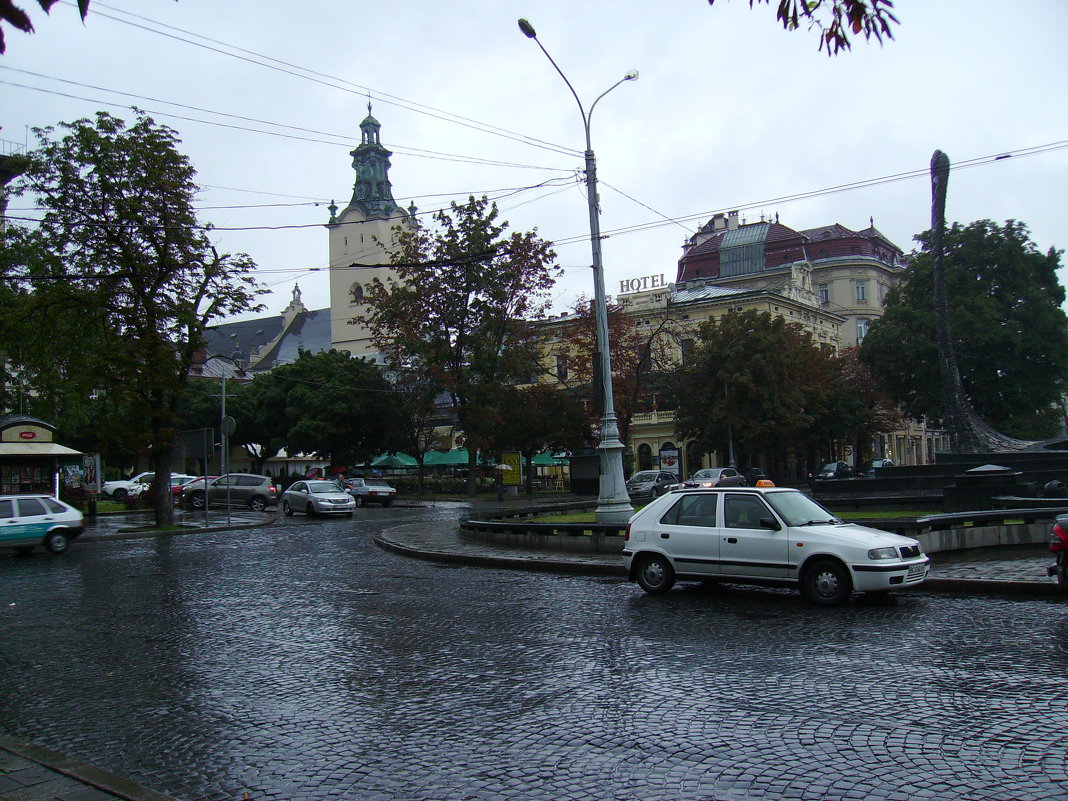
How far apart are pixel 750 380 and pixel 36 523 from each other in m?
38.4

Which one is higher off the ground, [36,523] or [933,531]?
[36,523]

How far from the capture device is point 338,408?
60969 mm

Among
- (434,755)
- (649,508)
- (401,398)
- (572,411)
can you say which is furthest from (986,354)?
(434,755)

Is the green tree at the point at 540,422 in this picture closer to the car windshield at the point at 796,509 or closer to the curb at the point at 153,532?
the curb at the point at 153,532

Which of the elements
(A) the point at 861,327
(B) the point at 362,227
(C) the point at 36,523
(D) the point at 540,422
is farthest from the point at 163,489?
(B) the point at 362,227

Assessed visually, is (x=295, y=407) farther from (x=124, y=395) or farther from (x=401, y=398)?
(x=124, y=395)

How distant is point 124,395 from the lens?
27.1m

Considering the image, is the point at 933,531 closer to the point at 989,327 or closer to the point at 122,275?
the point at 122,275

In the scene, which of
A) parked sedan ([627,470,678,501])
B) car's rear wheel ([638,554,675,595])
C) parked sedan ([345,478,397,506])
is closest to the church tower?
parked sedan ([345,478,397,506])

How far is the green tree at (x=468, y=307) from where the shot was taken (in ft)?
154

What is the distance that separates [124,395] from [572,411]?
2903 cm

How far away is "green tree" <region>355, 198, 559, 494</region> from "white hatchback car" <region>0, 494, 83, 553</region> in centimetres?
2693

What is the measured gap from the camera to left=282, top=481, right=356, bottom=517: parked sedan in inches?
1344

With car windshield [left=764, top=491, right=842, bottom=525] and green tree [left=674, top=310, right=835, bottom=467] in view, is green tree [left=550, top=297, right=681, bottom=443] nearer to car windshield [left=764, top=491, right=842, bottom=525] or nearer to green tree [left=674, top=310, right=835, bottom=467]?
green tree [left=674, top=310, right=835, bottom=467]
